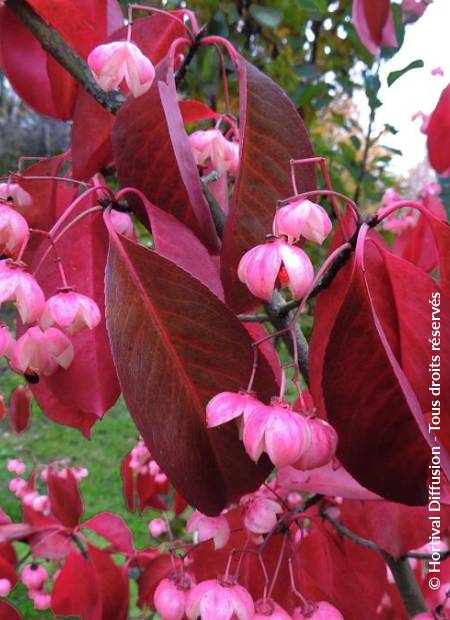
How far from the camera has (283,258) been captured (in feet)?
1.46

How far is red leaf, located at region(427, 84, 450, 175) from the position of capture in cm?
83

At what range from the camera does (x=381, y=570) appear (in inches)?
34.8

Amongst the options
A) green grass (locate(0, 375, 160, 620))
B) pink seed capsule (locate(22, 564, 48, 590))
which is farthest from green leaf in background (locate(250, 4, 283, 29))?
green grass (locate(0, 375, 160, 620))

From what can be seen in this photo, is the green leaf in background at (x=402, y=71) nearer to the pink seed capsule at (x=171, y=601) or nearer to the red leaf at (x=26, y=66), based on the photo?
the red leaf at (x=26, y=66)

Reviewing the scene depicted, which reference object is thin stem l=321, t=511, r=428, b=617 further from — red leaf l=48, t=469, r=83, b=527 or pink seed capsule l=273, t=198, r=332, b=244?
red leaf l=48, t=469, r=83, b=527

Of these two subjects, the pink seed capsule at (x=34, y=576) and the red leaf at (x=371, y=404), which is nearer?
the red leaf at (x=371, y=404)

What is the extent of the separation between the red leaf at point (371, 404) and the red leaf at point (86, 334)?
0.68 ft

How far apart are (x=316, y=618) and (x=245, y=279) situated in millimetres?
287

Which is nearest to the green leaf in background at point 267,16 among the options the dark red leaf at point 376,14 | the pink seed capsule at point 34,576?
the dark red leaf at point 376,14

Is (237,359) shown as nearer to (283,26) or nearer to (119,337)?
(119,337)

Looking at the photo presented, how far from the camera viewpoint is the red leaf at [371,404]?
0.42m

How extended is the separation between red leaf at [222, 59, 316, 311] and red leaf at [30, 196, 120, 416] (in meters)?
0.14

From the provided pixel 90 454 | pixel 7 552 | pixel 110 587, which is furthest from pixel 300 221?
pixel 90 454

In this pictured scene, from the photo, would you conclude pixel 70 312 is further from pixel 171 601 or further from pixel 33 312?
pixel 171 601
